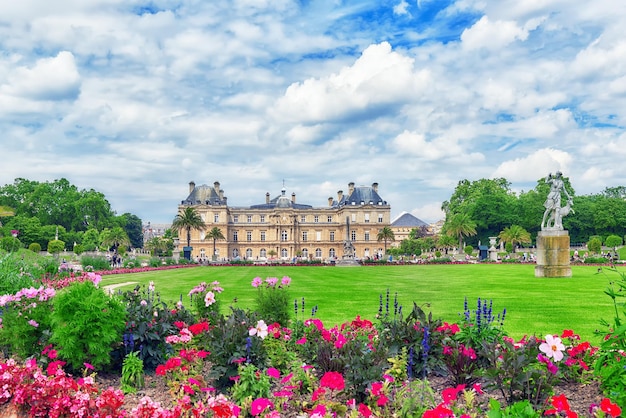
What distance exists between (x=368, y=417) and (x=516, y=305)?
9.86m

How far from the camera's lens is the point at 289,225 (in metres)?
91.6

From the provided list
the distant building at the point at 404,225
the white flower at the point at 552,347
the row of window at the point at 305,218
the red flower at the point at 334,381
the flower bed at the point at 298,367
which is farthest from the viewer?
the distant building at the point at 404,225

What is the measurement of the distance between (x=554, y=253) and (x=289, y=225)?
7145 cm

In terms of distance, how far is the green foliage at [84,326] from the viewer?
18.5 ft

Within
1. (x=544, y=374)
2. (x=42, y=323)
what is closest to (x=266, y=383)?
(x=544, y=374)

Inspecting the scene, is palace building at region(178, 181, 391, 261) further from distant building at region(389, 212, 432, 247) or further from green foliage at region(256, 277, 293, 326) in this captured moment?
green foliage at region(256, 277, 293, 326)

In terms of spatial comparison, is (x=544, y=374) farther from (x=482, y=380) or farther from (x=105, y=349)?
(x=105, y=349)

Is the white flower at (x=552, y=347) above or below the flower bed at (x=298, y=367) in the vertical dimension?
above

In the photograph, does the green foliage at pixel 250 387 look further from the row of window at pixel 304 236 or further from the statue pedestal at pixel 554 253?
the row of window at pixel 304 236

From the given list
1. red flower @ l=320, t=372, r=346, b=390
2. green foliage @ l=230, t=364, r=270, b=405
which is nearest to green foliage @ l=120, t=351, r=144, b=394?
green foliage @ l=230, t=364, r=270, b=405

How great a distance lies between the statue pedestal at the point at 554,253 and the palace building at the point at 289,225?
66.7 metres

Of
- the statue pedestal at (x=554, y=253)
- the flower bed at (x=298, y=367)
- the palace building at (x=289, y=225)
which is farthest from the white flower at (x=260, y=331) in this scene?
the palace building at (x=289, y=225)

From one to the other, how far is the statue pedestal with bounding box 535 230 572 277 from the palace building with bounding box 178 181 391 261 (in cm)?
6670

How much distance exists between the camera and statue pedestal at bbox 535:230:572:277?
70.3 feet
